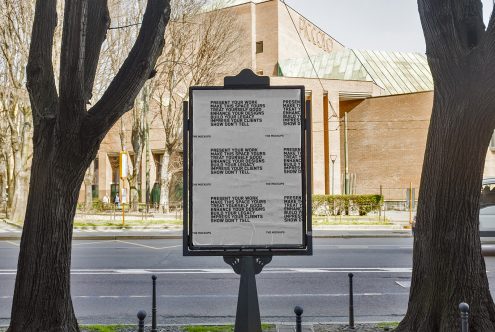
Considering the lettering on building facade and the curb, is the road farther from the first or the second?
the lettering on building facade

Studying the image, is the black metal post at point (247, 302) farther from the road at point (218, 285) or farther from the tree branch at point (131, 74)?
the road at point (218, 285)

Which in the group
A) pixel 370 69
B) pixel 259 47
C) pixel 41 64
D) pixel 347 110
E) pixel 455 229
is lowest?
pixel 455 229

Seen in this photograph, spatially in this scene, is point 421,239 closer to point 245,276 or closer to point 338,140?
point 245,276

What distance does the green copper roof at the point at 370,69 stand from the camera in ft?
155

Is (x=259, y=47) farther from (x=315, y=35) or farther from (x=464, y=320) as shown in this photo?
(x=464, y=320)

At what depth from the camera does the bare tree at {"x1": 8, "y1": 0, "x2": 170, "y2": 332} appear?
594 centimetres

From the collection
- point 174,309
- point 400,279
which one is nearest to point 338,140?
point 400,279

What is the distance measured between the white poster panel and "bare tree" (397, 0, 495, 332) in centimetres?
168

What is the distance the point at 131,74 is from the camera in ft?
20.1

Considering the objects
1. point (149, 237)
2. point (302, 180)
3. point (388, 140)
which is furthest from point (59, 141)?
point (388, 140)

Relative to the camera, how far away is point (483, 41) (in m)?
5.60

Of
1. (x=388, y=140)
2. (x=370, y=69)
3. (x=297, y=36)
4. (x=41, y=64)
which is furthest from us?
(x=297, y=36)

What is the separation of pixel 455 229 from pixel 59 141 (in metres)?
4.34

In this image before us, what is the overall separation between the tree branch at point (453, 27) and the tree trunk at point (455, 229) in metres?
0.47
